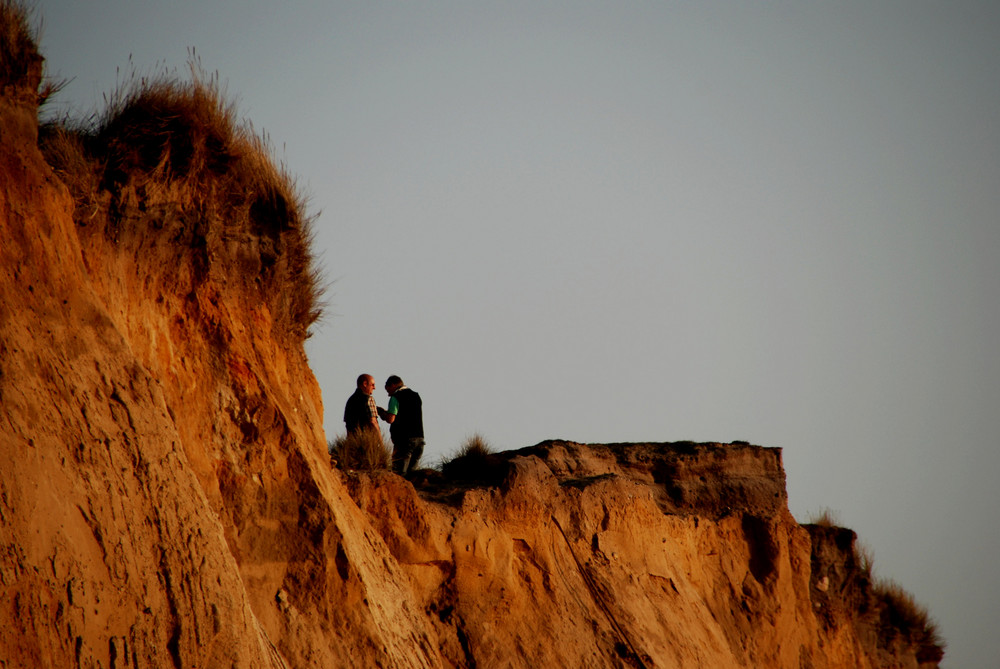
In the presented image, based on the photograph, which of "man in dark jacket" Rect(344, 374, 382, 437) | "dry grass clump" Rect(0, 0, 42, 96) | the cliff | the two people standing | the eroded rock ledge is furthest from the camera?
the two people standing

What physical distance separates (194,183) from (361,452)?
3.19 m

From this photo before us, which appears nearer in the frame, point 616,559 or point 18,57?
point 18,57

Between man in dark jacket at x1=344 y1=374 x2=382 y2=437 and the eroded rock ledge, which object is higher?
man in dark jacket at x1=344 y1=374 x2=382 y2=437

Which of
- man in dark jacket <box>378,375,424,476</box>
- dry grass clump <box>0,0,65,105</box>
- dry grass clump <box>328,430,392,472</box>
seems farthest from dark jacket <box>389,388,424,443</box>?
dry grass clump <box>0,0,65,105</box>

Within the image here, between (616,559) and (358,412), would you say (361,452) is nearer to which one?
(358,412)

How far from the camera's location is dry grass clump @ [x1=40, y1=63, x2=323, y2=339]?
785cm

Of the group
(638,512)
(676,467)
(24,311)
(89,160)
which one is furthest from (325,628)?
(676,467)

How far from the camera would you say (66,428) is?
6.42m

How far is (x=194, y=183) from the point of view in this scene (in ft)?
27.7

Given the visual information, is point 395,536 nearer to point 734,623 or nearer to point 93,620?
point 93,620

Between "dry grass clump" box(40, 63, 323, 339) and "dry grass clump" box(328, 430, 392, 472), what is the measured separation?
54.8 inches

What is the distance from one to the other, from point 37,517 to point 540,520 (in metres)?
6.28

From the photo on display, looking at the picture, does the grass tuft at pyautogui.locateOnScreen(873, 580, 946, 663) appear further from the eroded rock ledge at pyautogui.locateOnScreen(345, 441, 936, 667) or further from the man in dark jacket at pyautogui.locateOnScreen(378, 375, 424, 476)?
the man in dark jacket at pyautogui.locateOnScreen(378, 375, 424, 476)

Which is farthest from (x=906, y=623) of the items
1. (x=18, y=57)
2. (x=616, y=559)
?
(x=18, y=57)
